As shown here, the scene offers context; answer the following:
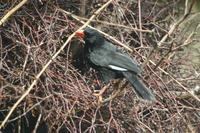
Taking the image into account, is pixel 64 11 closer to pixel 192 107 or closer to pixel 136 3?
pixel 136 3

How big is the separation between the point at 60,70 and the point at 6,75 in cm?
37

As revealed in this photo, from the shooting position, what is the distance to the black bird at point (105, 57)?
4.15m

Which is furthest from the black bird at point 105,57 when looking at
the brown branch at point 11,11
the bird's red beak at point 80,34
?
the brown branch at point 11,11

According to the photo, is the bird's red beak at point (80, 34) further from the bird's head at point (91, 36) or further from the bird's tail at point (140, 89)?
the bird's tail at point (140, 89)

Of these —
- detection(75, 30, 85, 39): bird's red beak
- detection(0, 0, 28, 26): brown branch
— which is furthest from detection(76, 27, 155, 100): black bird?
detection(0, 0, 28, 26): brown branch

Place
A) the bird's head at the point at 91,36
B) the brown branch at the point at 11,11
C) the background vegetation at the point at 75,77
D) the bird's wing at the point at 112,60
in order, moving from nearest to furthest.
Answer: the brown branch at the point at 11,11 < the background vegetation at the point at 75,77 < the bird's wing at the point at 112,60 < the bird's head at the point at 91,36

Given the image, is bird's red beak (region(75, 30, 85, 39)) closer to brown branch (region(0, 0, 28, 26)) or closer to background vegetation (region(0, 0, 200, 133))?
background vegetation (region(0, 0, 200, 133))

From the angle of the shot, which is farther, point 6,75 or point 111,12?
point 111,12

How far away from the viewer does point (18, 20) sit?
421 centimetres

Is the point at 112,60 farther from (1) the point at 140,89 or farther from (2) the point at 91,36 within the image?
(1) the point at 140,89

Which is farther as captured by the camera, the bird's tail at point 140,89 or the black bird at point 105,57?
the black bird at point 105,57

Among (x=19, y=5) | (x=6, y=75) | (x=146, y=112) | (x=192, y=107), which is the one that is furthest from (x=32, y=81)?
(x=192, y=107)

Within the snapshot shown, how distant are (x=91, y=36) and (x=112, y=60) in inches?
9.1

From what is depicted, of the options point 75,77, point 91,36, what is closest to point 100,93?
point 75,77
